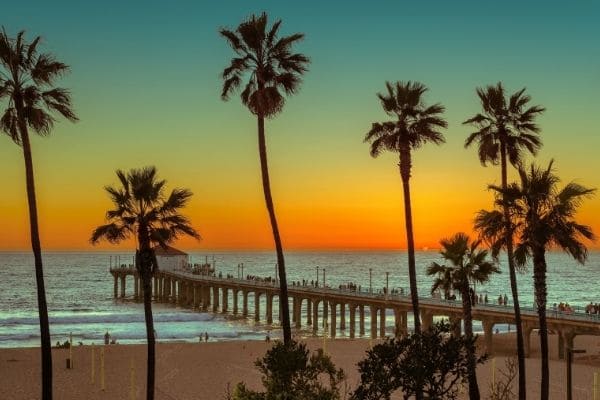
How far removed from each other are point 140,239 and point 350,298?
4562 centimetres

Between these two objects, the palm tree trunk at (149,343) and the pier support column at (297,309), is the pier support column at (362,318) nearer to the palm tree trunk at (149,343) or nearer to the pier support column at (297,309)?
the pier support column at (297,309)

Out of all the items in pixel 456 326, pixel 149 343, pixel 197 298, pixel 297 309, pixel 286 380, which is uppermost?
pixel 456 326

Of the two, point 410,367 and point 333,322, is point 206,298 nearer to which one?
point 333,322

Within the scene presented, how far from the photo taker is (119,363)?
1544 inches

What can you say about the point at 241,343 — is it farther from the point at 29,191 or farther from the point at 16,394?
the point at 29,191

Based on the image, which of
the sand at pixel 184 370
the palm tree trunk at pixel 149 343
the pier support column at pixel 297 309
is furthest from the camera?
the pier support column at pixel 297 309

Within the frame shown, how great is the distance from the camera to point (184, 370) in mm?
37344

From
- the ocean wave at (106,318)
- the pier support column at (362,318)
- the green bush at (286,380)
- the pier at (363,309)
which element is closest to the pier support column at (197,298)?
the pier at (363,309)

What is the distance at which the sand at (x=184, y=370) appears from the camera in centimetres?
3105

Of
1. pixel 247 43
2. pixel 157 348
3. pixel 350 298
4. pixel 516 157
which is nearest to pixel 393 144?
pixel 516 157

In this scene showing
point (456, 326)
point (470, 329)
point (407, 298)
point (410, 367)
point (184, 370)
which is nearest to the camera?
point (410, 367)

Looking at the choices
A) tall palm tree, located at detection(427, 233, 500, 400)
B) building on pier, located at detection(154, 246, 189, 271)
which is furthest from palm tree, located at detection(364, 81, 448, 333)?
building on pier, located at detection(154, 246, 189, 271)

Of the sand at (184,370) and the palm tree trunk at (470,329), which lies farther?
the sand at (184,370)

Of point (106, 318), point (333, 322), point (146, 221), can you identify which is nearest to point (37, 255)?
point (146, 221)
